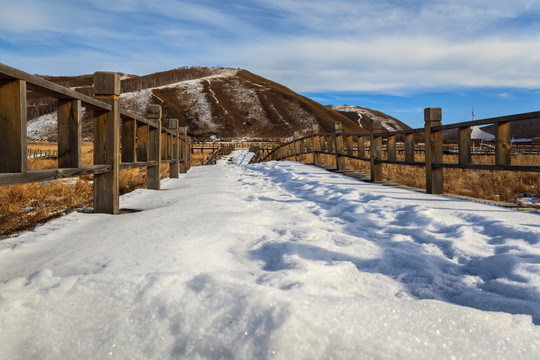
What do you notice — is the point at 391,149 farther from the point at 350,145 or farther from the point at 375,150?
the point at 350,145

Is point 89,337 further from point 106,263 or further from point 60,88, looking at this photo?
point 60,88

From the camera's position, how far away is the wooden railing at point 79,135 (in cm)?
215

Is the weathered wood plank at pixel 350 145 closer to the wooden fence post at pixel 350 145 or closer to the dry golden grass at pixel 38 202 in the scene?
the wooden fence post at pixel 350 145

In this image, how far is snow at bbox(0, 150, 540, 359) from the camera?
1.33m

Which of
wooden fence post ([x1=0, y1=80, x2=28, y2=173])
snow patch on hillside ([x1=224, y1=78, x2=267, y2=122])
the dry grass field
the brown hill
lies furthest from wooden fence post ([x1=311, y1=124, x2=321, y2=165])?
snow patch on hillside ([x1=224, y1=78, x2=267, y2=122])

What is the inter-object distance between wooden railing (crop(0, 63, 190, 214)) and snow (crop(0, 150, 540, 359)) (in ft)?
1.77

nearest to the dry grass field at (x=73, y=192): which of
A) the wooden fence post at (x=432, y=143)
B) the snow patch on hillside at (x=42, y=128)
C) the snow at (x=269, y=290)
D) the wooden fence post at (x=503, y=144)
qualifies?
the wooden fence post at (x=432, y=143)

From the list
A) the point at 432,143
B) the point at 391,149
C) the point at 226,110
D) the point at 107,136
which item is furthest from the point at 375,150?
the point at 226,110

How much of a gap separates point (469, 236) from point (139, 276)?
2523mm

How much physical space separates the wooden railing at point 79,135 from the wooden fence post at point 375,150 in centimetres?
448

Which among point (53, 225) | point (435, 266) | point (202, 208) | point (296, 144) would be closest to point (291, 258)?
point (435, 266)

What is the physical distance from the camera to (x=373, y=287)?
1910mm

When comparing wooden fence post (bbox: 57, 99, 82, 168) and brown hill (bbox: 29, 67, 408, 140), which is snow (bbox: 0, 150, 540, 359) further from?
brown hill (bbox: 29, 67, 408, 140)

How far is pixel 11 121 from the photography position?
7.02ft
